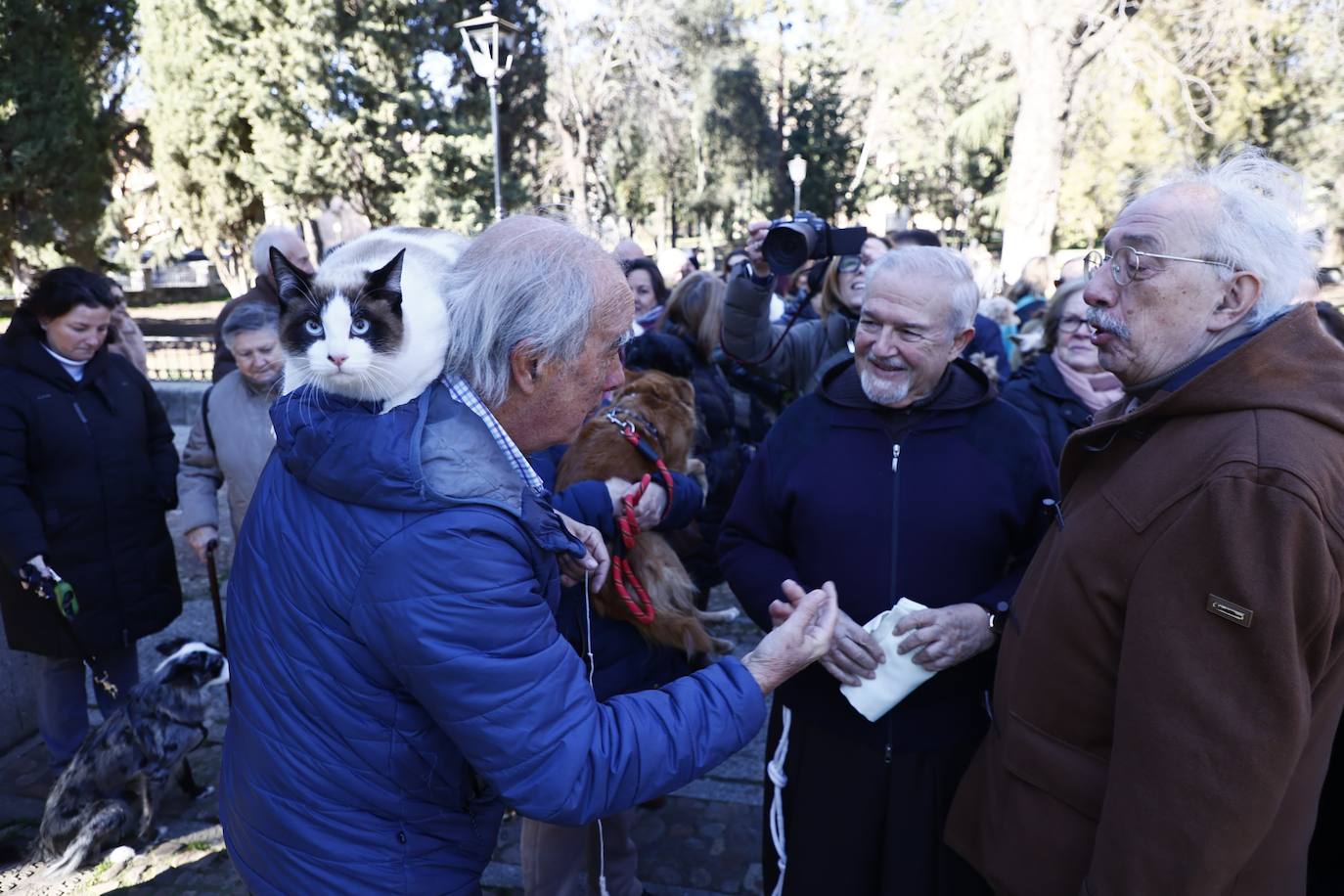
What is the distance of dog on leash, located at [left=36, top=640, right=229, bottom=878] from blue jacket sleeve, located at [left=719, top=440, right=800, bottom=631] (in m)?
2.38

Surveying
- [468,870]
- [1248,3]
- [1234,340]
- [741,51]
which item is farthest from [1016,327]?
[741,51]

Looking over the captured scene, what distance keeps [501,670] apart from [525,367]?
482 mm

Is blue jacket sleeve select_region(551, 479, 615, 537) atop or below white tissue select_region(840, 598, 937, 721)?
atop

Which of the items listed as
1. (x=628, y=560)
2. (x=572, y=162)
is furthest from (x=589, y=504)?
(x=572, y=162)

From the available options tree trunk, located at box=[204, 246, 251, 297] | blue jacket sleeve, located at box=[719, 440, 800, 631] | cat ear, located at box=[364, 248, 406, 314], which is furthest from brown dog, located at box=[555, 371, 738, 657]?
tree trunk, located at box=[204, 246, 251, 297]

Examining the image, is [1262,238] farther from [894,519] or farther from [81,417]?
[81,417]

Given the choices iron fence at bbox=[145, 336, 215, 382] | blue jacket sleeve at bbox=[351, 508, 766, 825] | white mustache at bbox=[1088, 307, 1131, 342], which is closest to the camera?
blue jacket sleeve at bbox=[351, 508, 766, 825]

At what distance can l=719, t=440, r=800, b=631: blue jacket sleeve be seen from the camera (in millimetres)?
2332

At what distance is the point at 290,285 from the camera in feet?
4.82

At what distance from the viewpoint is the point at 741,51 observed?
3105 centimetres

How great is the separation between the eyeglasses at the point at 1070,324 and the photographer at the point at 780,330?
33.3 inches

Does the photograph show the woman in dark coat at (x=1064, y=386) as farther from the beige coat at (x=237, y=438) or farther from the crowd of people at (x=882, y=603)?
the beige coat at (x=237, y=438)

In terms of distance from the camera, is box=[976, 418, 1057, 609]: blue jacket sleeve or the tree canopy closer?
box=[976, 418, 1057, 609]: blue jacket sleeve

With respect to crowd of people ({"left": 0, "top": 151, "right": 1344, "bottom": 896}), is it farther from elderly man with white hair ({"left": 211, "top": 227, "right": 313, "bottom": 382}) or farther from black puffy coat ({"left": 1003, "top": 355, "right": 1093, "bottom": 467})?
elderly man with white hair ({"left": 211, "top": 227, "right": 313, "bottom": 382})
